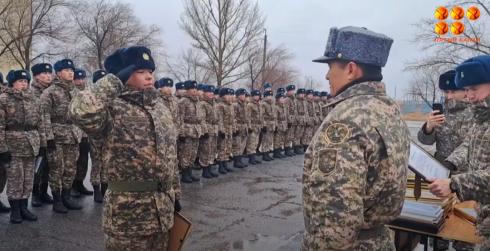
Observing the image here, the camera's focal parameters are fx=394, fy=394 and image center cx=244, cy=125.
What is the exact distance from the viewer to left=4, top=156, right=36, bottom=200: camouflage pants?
5352 mm

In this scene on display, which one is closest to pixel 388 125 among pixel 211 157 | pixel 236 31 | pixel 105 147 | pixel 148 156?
pixel 148 156

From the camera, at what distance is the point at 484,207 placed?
2789 mm

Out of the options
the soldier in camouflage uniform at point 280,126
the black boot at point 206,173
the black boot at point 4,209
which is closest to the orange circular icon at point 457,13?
the soldier in camouflage uniform at point 280,126

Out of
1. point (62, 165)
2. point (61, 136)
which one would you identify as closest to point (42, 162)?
point (62, 165)

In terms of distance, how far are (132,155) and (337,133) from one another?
62.3 inches

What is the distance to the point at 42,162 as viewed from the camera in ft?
20.2

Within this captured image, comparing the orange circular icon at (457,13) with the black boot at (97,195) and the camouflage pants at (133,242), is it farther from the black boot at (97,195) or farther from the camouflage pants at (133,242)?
the camouflage pants at (133,242)

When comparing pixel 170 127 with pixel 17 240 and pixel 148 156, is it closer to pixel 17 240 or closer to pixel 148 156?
pixel 148 156

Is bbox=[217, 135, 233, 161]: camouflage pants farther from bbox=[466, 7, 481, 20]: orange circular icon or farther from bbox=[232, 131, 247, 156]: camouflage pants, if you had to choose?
bbox=[466, 7, 481, 20]: orange circular icon

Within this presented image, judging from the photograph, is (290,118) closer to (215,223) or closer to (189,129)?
(189,129)

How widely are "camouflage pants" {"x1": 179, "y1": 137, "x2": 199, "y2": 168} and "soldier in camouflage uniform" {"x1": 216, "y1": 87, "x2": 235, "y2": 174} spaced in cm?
111

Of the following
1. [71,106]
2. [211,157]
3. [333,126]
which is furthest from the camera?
[211,157]

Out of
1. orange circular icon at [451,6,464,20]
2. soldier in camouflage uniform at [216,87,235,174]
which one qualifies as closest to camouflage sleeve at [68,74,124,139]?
soldier in camouflage uniform at [216,87,235,174]

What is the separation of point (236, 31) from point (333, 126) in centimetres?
2117
